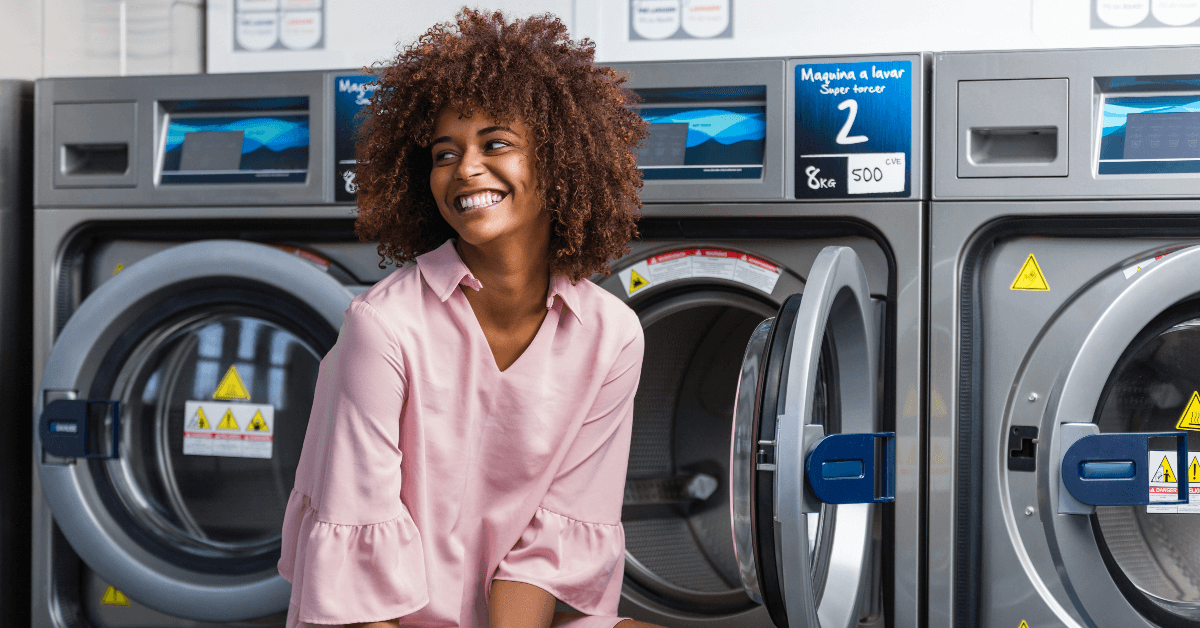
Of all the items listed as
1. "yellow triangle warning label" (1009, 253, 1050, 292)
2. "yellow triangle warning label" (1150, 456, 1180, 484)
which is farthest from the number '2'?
"yellow triangle warning label" (1150, 456, 1180, 484)

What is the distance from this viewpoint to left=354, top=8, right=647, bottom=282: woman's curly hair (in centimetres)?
119

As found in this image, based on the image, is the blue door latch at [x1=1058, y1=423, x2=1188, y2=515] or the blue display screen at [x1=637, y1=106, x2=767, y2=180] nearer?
the blue door latch at [x1=1058, y1=423, x2=1188, y2=515]

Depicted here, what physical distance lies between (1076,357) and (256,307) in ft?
4.54

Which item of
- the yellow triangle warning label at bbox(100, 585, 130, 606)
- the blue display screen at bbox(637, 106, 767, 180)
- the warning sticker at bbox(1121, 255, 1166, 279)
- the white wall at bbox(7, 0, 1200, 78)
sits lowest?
the yellow triangle warning label at bbox(100, 585, 130, 606)

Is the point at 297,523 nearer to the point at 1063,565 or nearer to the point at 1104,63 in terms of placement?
the point at 1063,565

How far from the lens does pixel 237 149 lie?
1.73 m

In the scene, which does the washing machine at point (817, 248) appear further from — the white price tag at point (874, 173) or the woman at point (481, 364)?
the woman at point (481, 364)

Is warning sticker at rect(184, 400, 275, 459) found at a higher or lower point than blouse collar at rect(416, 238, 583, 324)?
lower

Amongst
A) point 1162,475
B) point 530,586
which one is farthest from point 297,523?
point 1162,475

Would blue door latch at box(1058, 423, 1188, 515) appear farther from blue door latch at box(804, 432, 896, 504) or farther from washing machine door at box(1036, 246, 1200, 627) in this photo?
blue door latch at box(804, 432, 896, 504)

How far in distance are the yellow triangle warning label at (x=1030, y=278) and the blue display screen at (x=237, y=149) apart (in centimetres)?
125

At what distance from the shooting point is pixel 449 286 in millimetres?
1226

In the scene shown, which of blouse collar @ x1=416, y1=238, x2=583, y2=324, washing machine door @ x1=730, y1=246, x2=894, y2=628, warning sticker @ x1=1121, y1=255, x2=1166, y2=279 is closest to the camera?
washing machine door @ x1=730, y1=246, x2=894, y2=628

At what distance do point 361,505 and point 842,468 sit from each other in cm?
62
